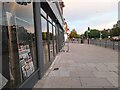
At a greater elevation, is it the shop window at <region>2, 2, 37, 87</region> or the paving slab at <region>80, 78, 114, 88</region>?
A: the shop window at <region>2, 2, 37, 87</region>

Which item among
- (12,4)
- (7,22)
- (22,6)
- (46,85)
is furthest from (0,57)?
(46,85)

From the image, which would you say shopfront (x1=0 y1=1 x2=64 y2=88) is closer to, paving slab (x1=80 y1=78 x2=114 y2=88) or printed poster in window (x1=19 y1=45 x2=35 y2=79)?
printed poster in window (x1=19 y1=45 x2=35 y2=79)

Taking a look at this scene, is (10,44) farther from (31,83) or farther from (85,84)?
(85,84)

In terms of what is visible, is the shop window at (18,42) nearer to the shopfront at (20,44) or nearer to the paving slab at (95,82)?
the shopfront at (20,44)

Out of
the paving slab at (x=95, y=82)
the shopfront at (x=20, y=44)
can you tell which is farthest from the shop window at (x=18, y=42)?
the paving slab at (x=95, y=82)

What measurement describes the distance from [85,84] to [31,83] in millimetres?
1725

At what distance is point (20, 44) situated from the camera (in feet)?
18.5

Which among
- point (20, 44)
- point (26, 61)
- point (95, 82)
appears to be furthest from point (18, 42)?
point (95, 82)

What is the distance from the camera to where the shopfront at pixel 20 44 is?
178 inches

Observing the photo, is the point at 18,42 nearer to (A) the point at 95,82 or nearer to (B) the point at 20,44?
(B) the point at 20,44

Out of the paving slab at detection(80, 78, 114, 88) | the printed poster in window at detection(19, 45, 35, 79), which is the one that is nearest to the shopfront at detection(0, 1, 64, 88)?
the printed poster in window at detection(19, 45, 35, 79)

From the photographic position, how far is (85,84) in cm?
664

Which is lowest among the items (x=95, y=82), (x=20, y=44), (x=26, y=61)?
(x=95, y=82)

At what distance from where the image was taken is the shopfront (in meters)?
4.53
